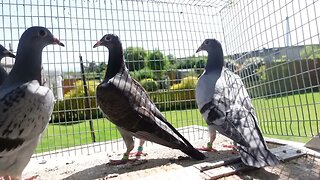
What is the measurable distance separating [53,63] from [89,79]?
0.56 meters

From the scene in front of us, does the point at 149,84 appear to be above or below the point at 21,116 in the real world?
above

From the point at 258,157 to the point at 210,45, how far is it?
69.7 inches

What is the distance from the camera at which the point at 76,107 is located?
3463 millimetres

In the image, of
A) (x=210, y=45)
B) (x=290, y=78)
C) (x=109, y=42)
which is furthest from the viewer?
(x=210, y=45)

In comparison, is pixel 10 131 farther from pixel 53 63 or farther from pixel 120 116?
pixel 53 63

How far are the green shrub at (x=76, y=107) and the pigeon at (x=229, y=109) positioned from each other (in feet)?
4.25

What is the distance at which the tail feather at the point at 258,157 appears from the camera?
6.13 feet

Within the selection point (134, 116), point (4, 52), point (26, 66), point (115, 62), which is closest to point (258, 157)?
point (134, 116)

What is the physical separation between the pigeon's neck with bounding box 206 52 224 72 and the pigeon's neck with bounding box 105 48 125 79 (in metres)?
0.96

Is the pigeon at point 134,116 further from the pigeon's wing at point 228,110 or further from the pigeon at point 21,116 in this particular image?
the pigeon at point 21,116

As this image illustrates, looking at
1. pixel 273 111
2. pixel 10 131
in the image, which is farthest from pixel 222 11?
pixel 10 131

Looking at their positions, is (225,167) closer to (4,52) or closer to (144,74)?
(144,74)

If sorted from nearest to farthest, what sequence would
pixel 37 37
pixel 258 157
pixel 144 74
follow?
1. pixel 258 157
2. pixel 37 37
3. pixel 144 74

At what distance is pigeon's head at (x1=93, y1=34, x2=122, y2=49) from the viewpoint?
3.07 meters
